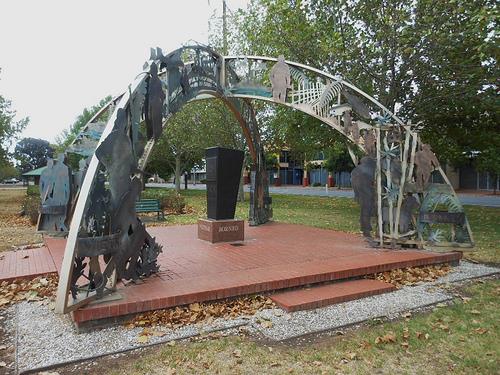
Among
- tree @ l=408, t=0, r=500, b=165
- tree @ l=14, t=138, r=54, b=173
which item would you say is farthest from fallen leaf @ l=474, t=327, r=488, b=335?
tree @ l=14, t=138, r=54, b=173

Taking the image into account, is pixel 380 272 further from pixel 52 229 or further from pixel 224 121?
pixel 224 121

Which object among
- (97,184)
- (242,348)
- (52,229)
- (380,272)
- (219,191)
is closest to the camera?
(242,348)

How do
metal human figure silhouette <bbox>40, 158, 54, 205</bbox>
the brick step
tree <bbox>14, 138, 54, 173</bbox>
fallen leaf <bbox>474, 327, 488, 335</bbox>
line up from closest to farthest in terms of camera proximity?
fallen leaf <bbox>474, 327, 488, 335</bbox>
the brick step
metal human figure silhouette <bbox>40, 158, 54, 205</bbox>
tree <bbox>14, 138, 54, 173</bbox>

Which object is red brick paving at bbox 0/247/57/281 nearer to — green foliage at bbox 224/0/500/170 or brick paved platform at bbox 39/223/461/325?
brick paved platform at bbox 39/223/461/325

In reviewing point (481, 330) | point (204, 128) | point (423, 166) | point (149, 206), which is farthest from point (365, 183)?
point (204, 128)

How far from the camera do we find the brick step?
5.50 m

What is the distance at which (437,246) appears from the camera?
814cm

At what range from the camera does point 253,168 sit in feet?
39.0

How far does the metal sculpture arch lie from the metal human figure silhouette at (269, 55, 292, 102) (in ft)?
0.07

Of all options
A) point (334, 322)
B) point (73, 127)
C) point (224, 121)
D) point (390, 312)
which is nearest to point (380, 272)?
point (390, 312)

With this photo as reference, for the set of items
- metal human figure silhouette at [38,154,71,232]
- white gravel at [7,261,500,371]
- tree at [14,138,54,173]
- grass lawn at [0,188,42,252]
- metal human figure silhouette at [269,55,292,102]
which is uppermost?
tree at [14,138,54,173]

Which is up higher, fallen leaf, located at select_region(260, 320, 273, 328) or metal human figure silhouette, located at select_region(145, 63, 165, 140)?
metal human figure silhouette, located at select_region(145, 63, 165, 140)

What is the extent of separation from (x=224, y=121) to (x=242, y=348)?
777 inches

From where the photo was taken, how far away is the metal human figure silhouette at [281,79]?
8867 mm
